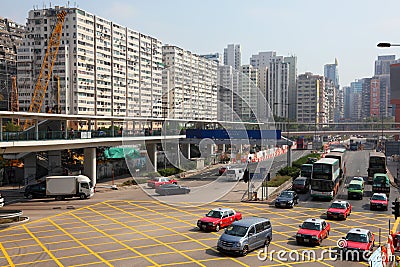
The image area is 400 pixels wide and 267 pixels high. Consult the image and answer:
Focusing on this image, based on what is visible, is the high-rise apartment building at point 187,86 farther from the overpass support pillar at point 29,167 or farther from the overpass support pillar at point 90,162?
the overpass support pillar at point 29,167

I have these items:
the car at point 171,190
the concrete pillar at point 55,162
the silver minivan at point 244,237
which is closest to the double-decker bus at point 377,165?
the car at point 171,190

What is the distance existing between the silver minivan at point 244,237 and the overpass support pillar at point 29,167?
30729 mm

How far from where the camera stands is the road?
685 inches

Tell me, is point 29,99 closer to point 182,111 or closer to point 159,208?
point 182,111

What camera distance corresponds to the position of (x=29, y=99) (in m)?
90.8

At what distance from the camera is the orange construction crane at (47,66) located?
263 feet

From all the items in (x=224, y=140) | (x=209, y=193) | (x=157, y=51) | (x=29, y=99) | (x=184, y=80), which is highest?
(x=157, y=51)

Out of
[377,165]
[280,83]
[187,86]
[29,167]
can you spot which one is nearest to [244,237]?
[377,165]

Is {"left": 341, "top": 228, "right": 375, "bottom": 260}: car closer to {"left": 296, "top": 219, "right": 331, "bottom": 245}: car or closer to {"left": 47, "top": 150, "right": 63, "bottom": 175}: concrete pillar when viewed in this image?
{"left": 296, "top": 219, "right": 331, "bottom": 245}: car

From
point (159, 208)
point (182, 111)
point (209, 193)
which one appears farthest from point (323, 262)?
point (182, 111)

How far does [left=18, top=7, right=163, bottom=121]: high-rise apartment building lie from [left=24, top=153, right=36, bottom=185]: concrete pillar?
1586 inches

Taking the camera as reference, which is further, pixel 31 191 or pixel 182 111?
pixel 182 111

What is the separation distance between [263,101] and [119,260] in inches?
4560

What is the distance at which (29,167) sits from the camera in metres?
42.4
